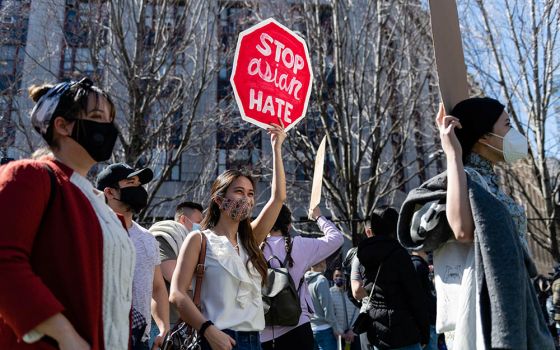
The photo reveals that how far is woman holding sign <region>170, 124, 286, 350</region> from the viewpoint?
286 cm

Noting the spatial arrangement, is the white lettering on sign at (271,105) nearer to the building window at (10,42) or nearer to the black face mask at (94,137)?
the black face mask at (94,137)

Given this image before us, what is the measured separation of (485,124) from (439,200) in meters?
0.48

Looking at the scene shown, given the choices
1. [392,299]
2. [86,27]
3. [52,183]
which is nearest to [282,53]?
[392,299]

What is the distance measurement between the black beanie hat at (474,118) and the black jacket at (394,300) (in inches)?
77.2

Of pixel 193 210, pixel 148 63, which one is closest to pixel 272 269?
pixel 193 210

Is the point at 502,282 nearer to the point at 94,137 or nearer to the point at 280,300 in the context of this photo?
the point at 94,137

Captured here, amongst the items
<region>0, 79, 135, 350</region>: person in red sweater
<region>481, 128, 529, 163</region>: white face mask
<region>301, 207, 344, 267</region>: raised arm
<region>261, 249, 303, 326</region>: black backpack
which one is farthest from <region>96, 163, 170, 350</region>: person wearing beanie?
<region>481, 128, 529, 163</region>: white face mask

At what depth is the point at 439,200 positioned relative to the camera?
277cm

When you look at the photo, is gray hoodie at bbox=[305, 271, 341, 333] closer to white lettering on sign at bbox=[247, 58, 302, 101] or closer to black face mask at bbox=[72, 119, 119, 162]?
white lettering on sign at bbox=[247, 58, 302, 101]

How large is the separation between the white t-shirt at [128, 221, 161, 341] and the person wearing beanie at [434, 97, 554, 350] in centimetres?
198

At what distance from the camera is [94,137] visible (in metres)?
2.10

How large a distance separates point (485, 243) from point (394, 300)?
2360 mm

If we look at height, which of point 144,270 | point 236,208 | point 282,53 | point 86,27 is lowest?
point 144,270

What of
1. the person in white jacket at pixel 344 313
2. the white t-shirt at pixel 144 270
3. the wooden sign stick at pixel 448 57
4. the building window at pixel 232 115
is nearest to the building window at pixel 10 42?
the building window at pixel 232 115
